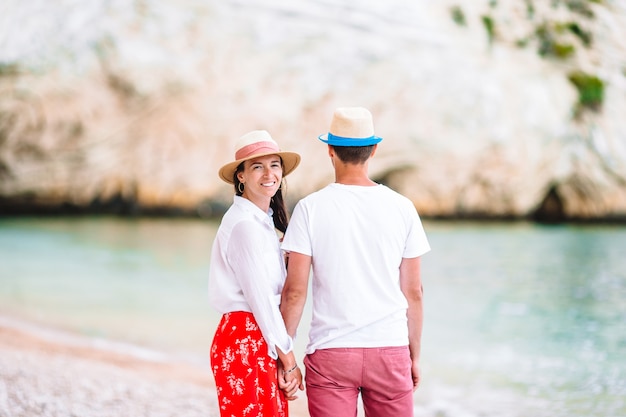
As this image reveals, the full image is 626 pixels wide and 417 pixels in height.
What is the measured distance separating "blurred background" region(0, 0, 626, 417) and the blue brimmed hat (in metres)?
9.00

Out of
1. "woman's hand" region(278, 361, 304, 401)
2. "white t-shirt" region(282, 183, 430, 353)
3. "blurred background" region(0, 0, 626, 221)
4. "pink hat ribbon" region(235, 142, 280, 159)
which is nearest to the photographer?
"white t-shirt" region(282, 183, 430, 353)

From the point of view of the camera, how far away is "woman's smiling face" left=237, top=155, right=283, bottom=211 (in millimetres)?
2658

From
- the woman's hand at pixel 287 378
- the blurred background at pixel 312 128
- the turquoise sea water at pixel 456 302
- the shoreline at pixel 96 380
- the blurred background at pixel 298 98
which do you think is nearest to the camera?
the woman's hand at pixel 287 378

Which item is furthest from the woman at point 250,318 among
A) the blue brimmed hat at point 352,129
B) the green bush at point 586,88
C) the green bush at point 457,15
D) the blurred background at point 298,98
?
the green bush at point 586,88

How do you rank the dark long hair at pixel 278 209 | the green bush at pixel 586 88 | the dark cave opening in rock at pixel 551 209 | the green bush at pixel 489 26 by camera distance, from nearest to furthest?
the dark long hair at pixel 278 209 < the green bush at pixel 489 26 < the green bush at pixel 586 88 < the dark cave opening in rock at pixel 551 209

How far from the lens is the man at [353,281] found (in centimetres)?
240

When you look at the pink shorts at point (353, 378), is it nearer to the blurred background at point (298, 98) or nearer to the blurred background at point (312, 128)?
the blurred background at point (312, 128)

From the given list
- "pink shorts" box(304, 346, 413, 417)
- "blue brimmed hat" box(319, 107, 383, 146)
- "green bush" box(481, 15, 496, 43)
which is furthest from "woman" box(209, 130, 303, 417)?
"green bush" box(481, 15, 496, 43)

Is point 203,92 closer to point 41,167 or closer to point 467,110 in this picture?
point 41,167

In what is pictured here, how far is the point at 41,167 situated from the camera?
1802 centimetres

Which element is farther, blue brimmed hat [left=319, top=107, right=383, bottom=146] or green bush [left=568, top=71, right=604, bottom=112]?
green bush [left=568, top=71, right=604, bottom=112]

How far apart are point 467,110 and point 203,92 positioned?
7.16m

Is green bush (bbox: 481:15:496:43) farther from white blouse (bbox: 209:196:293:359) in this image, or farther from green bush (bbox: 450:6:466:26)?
white blouse (bbox: 209:196:293:359)

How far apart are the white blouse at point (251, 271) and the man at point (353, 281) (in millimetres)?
84
